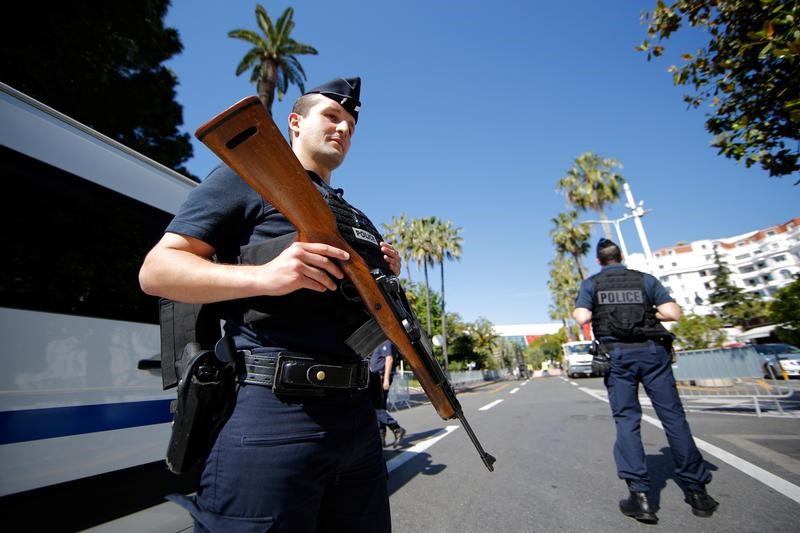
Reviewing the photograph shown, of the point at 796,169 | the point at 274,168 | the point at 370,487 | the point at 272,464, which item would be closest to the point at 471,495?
the point at 370,487

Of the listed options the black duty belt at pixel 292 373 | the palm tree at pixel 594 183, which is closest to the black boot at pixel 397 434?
the black duty belt at pixel 292 373

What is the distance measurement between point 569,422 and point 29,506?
6977 millimetres

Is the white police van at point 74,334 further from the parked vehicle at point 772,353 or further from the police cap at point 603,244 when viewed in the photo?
the parked vehicle at point 772,353

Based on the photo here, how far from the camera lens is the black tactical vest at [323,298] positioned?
1.00 m

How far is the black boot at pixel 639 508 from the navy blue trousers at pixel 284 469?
2.25 m

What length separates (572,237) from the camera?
2736 centimetres

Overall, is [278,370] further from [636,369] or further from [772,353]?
[772,353]

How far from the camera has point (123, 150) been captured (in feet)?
6.86

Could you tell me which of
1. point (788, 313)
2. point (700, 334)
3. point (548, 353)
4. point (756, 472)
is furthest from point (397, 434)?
point (548, 353)

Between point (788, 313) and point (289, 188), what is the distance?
32.2ft

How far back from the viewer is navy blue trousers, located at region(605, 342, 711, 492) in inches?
99.2

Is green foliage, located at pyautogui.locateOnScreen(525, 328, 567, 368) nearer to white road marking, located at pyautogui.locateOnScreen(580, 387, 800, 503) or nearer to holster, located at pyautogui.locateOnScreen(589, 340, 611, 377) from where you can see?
white road marking, located at pyautogui.locateOnScreen(580, 387, 800, 503)

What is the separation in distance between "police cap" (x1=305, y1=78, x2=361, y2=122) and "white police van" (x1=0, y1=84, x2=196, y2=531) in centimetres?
136

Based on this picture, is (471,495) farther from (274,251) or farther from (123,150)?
(123,150)
